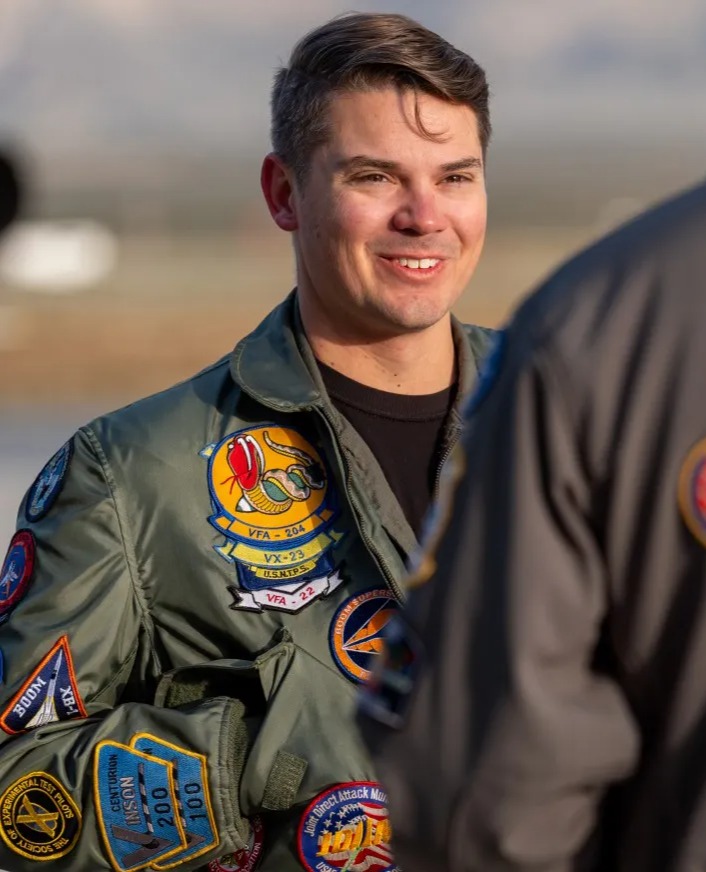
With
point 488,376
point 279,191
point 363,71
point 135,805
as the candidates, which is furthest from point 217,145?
point 488,376

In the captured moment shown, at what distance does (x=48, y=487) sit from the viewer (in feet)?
7.81

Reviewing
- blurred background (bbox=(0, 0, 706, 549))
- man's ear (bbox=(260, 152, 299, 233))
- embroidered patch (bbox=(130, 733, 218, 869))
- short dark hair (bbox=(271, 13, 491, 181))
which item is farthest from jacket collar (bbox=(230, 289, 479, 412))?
blurred background (bbox=(0, 0, 706, 549))

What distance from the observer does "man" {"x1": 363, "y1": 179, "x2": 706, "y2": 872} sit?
119 centimetres

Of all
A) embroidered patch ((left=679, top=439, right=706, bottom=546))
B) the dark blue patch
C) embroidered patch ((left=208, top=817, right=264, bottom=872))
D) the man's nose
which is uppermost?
the dark blue patch

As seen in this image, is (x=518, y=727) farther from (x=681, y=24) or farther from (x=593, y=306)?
(x=681, y=24)

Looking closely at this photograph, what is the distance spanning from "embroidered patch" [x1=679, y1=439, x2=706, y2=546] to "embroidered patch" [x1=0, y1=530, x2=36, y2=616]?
1316mm

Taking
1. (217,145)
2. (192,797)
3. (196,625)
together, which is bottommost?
(217,145)

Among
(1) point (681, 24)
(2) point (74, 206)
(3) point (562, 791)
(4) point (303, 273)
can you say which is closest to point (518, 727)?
(3) point (562, 791)

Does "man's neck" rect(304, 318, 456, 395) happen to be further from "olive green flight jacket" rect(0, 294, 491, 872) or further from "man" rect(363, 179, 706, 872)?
"man" rect(363, 179, 706, 872)

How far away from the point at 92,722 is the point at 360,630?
14.9 inches

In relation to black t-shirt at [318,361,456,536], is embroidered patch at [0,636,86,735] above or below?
below

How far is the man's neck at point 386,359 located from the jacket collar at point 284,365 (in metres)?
0.04

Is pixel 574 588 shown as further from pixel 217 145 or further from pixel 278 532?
pixel 217 145

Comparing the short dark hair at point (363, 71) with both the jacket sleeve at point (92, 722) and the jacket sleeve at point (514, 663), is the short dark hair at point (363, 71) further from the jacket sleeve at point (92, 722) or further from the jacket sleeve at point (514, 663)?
the jacket sleeve at point (514, 663)
